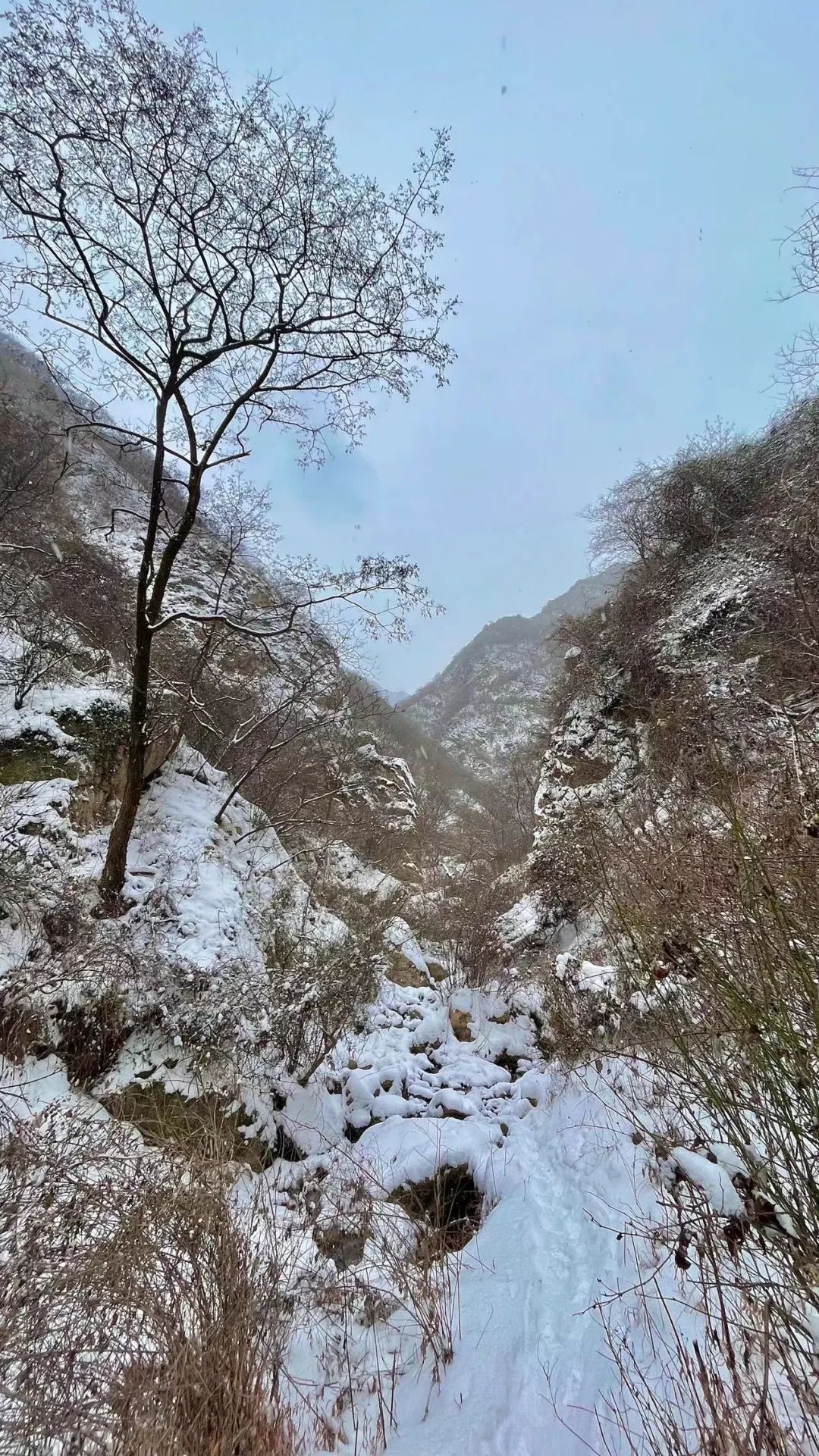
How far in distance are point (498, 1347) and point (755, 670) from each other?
23.9 feet

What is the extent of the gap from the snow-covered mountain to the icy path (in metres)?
28.0

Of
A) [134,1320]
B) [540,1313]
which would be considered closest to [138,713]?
[134,1320]

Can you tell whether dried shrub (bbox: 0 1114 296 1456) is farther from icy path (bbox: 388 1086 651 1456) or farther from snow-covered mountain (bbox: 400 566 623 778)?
snow-covered mountain (bbox: 400 566 623 778)

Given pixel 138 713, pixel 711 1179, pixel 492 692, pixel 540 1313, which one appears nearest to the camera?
pixel 711 1179

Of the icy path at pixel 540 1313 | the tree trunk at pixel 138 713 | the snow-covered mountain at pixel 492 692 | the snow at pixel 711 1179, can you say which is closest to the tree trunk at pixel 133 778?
the tree trunk at pixel 138 713

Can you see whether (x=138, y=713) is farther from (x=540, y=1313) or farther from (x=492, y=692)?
(x=492, y=692)

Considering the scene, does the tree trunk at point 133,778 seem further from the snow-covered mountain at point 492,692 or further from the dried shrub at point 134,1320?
the snow-covered mountain at point 492,692

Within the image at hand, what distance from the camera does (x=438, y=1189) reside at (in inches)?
130

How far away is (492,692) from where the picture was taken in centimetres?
4034

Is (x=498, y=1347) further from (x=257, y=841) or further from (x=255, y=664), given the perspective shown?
(x=255, y=664)

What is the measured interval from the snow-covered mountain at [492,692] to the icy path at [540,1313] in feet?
91.8

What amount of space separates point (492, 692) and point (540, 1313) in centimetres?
3885

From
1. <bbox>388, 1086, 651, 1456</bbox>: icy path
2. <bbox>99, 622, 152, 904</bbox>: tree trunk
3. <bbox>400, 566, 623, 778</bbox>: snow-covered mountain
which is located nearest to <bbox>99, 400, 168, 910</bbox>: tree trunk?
<bbox>99, 622, 152, 904</bbox>: tree trunk

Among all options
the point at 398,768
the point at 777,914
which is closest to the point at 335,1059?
the point at 777,914
